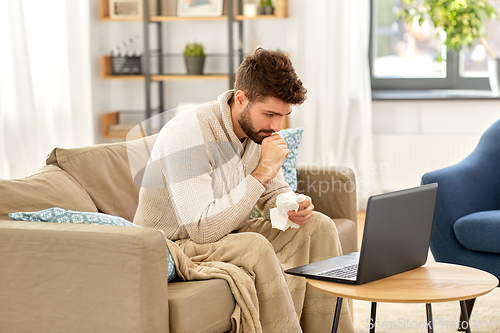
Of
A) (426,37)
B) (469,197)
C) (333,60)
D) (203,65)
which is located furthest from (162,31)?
(469,197)

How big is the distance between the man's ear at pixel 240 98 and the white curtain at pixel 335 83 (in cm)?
231

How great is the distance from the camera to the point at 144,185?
6.14 feet

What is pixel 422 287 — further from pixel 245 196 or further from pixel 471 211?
pixel 471 211

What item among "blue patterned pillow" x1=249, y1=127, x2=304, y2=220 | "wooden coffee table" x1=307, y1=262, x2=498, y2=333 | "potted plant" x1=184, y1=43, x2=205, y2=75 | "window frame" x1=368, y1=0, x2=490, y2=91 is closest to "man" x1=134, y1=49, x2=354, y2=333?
"wooden coffee table" x1=307, y1=262, x2=498, y2=333

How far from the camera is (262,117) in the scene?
1884 mm

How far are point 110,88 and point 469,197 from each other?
2.82 metres

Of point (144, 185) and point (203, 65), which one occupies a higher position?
point (203, 65)

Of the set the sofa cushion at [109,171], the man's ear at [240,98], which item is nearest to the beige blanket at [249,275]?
the sofa cushion at [109,171]

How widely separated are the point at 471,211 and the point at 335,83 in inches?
74.4

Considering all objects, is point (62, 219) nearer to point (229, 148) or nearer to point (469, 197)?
point (229, 148)

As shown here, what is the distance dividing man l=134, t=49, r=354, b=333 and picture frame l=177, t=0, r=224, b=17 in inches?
90.0

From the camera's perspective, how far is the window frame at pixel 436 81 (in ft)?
14.1

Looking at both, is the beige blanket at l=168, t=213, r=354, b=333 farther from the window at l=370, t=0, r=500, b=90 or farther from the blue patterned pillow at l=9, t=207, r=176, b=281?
the window at l=370, t=0, r=500, b=90

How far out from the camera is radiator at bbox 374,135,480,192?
4.03 metres
